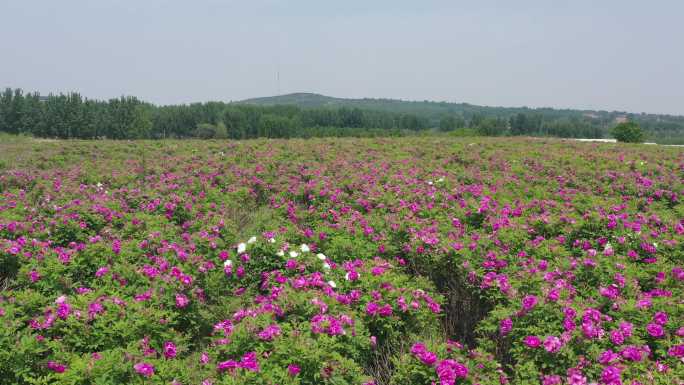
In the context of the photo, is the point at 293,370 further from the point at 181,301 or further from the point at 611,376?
the point at 611,376

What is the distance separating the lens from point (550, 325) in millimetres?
3621

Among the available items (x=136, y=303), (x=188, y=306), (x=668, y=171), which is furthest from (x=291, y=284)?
(x=668, y=171)

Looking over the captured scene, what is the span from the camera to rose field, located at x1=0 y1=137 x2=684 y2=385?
3.25 meters

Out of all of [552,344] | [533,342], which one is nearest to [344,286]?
[533,342]

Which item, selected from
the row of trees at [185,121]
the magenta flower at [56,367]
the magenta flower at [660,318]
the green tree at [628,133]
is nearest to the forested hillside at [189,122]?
the row of trees at [185,121]

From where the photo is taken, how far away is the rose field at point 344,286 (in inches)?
128

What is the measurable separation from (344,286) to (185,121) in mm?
115156

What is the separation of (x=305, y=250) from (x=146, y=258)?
6.71ft

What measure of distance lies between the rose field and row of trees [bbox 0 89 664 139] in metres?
48.8

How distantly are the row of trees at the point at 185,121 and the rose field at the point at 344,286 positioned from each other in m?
48.8

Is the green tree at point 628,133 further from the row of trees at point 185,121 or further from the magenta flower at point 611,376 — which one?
the magenta flower at point 611,376

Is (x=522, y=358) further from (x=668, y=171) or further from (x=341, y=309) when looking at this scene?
(x=668, y=171)

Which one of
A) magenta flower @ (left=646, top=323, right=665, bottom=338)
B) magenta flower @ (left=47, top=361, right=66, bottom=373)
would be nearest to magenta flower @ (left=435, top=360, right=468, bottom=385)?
magenta flower @ (left=646, top=323, right=665, bottom=338)

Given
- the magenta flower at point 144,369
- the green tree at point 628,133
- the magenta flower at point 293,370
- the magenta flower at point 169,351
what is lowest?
the magenta flower at point 169,351
